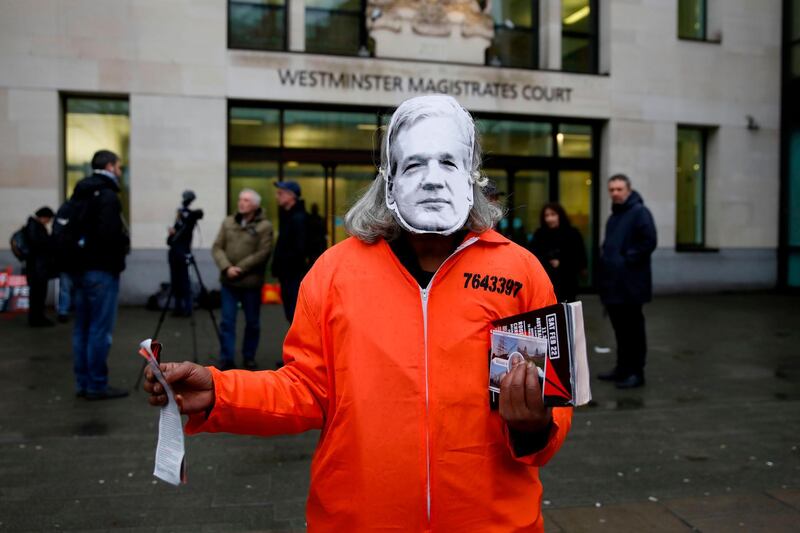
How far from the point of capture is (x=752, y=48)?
17891 mm

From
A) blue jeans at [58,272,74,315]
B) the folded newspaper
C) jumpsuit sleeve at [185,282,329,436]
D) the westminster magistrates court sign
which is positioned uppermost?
the westminster magistrates court sign

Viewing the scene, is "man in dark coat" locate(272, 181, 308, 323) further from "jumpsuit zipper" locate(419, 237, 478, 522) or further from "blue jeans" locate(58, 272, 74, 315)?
"jumpsuit zipper" locate(419, 237, 478, 522)

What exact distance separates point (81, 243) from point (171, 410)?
5248 mm

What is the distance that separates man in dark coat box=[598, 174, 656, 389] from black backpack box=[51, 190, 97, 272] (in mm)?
5010

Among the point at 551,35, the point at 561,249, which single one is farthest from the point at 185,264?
the point at 551,35

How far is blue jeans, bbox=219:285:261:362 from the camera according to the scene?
25.9 ft

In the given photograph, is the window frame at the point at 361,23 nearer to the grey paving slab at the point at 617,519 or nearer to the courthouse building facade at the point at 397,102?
the courthouse building facade at the point at 397,102

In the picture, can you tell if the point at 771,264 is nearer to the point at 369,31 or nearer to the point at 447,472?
the point at 369,31

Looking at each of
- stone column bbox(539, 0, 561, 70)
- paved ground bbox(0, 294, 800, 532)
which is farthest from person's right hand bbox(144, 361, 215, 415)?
stone column bbox(539, 0, 561, 70)

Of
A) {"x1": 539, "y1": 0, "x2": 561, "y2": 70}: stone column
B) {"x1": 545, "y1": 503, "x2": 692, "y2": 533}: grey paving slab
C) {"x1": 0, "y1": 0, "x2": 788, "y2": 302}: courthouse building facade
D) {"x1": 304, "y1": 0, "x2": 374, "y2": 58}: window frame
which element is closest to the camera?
{"x1": 545, "y1": 503, "x2": 692, "y2": 533}: grey paving slab

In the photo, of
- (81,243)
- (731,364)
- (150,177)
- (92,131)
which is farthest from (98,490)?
(92,131)

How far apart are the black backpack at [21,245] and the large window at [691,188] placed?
1396 cm

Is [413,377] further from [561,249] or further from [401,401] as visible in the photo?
[561,249]

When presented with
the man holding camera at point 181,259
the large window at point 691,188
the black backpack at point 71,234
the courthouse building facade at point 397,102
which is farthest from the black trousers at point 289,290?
the large window at point 691,188
